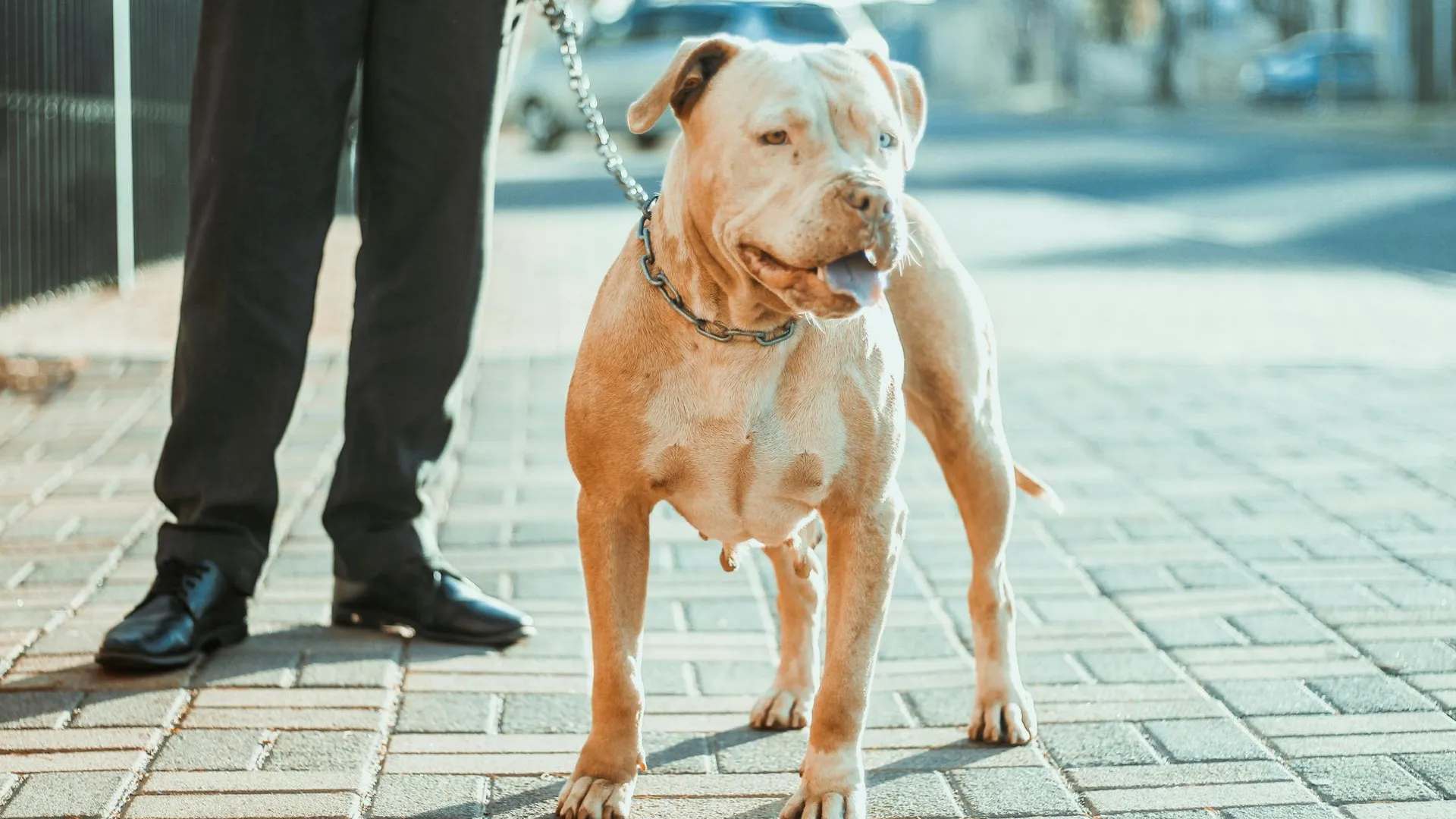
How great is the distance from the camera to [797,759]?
10.2 feet

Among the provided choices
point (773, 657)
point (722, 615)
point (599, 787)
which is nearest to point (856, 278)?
point (599, 787)

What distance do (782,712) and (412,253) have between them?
1.31 meters

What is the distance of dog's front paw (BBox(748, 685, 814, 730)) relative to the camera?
3254mm

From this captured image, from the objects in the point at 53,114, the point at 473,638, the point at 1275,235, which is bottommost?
the point at 1275,235

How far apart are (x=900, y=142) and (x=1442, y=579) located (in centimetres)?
230

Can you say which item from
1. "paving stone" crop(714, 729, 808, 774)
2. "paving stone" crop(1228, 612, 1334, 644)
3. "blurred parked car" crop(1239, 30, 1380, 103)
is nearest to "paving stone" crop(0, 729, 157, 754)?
"paving stone" crop(714, 729, 808, 774)

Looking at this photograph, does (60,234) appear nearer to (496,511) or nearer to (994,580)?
(496,511)

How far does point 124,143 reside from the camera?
9453 millimetres

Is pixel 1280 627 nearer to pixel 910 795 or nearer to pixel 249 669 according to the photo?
pixel 910 795

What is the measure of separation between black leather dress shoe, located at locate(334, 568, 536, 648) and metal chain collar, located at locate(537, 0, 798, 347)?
1.02 metres

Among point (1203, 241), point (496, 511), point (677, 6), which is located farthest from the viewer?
point (677, 6)

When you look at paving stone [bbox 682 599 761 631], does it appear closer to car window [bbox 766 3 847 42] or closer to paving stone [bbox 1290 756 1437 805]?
paving stone [bbox 1290 756 1437 805]

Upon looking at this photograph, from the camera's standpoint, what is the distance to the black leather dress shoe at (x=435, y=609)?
3695mm

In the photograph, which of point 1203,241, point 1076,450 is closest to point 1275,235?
point 1203,241
